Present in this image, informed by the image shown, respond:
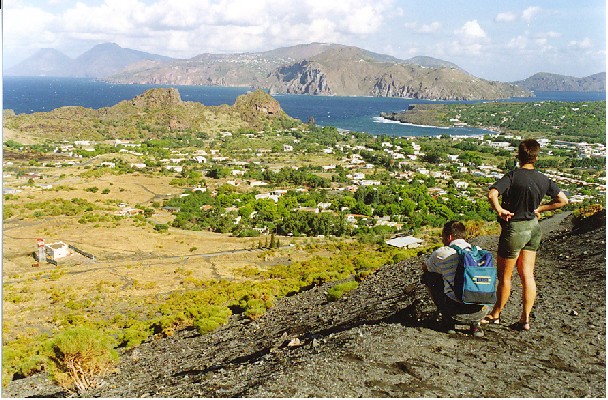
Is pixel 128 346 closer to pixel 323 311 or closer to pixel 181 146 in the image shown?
pixel 323 311

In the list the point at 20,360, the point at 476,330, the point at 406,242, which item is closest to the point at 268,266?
the point at 406,242

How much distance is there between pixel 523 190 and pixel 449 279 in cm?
79

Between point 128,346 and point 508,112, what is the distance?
323 feet

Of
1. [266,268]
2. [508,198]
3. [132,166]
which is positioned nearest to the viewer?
[508,198]

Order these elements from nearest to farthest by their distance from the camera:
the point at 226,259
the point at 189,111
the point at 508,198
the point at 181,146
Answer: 1. the point at 508,198
2. the point at 226,259
3. the point at 181,146
4. the point at 189,111

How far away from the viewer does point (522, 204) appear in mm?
3227

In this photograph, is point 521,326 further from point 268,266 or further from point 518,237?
point 268,266

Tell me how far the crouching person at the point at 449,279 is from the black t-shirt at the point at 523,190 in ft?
1.28

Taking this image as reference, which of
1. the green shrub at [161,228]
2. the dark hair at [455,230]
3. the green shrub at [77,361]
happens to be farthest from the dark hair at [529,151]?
the green shrub at [161,228]

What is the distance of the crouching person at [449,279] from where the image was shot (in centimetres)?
343

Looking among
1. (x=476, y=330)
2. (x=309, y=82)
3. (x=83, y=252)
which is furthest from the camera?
(x=309, y=82)

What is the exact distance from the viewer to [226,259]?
2200cm

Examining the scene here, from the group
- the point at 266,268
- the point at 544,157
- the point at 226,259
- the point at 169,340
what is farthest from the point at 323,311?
the point at 544,157

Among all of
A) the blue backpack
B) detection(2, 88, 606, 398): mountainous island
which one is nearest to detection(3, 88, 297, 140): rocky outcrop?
detection(2, 88, 606, 398): mountainous island
